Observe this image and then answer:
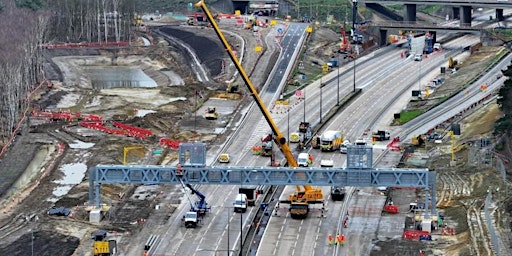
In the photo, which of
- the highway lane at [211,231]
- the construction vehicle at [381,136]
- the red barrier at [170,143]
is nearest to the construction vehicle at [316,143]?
the construction vehicle at [381,136]

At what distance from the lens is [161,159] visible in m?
164

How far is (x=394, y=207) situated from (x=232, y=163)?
28.7 m

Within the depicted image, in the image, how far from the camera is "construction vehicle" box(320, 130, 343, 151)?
16350 cm

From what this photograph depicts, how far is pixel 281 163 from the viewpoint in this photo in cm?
15638

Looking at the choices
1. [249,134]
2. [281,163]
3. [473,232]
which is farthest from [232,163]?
[473,232]

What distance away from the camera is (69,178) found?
153750 millimetres

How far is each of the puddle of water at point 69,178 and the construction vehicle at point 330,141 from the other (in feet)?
93.7

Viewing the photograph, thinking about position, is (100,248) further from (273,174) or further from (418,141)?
(418,141)

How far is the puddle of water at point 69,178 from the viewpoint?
146m

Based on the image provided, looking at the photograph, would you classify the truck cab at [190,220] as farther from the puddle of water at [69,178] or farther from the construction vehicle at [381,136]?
the construction vehicle at [381,136]

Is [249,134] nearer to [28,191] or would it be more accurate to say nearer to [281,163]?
[281,163]

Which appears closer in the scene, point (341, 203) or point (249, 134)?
point (341, 203)

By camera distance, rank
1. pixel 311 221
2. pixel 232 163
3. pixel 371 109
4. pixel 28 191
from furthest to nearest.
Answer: pixel 371 109, pixel 232 163, pixel 28 191, pixel 311 221

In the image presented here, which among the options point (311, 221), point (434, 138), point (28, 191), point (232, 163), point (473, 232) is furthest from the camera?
point (434, 138)
